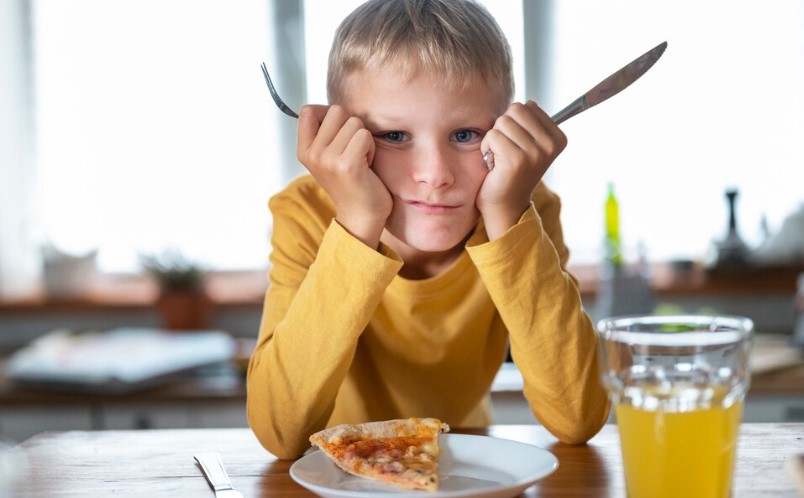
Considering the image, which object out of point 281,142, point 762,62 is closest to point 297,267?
point 281,142

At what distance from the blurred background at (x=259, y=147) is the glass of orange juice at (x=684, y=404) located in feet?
6.17

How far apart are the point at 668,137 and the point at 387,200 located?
190 centimetres

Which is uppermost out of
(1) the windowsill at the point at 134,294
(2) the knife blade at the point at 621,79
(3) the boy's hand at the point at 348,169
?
(2) the knife blade at the point at 621,79

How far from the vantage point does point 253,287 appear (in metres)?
2.89

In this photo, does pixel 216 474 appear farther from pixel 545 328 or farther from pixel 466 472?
pixel 545 328

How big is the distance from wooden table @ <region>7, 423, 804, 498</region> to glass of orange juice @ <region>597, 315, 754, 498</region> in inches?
3.0

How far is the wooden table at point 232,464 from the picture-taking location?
875 millimetres

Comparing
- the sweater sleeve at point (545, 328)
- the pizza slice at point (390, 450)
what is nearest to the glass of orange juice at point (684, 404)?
the pizza slice at point (390, 450)

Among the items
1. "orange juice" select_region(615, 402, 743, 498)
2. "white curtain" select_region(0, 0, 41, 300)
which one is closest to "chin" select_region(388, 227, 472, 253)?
"orange juice" select_region(615, 402, 743, 498)

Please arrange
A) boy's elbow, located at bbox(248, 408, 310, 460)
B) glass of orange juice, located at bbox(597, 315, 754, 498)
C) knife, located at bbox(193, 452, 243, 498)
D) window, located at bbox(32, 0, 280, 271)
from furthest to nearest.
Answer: window, located at bbox(32, 0, 280, 271), boy's elbow, located at bbox(248, 408, 310, 460), knife, located at bbox(193, 452, 243, 498), glass of orange juice, located at bbox(597, 315, 754, 498)

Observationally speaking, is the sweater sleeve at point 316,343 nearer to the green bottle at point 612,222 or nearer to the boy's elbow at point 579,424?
the boy's elbow at point 579,424

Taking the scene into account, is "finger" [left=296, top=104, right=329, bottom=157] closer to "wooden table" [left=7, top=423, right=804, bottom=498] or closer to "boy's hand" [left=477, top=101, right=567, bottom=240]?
"boy's hand" [left=477, top=101, right=567, bottom=240]

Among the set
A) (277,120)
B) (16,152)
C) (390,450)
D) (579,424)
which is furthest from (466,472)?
(16,152)

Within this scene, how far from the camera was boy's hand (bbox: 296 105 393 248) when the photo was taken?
1.11 m
